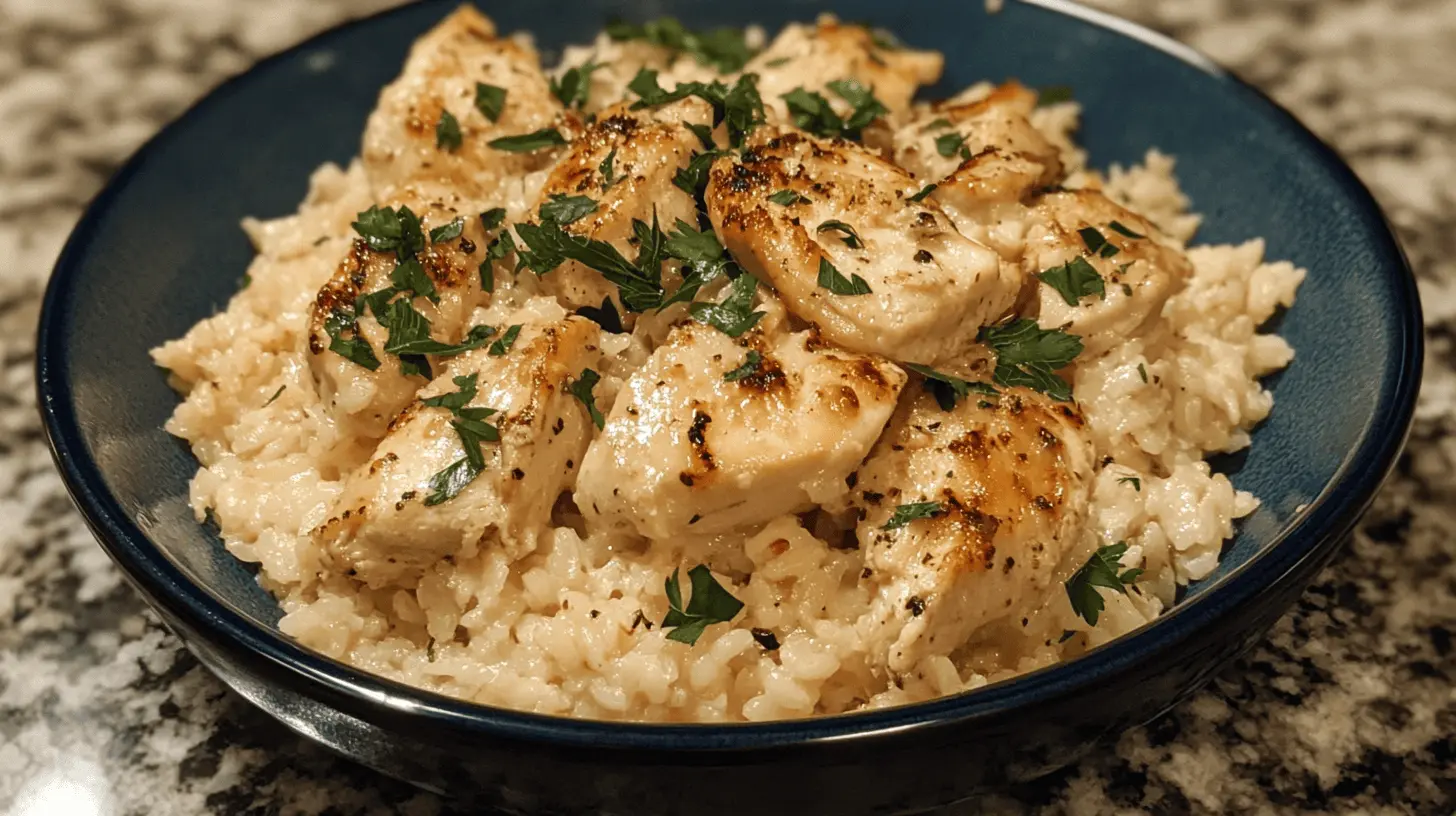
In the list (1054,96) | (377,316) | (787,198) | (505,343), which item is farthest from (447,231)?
(1054,96)

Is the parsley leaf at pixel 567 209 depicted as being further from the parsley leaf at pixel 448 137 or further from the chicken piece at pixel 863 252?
the parsley leaf at pixel 448 137

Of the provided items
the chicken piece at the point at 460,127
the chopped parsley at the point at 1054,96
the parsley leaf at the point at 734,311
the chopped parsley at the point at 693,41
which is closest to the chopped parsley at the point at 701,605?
the parsley leaf at the point at 734,311

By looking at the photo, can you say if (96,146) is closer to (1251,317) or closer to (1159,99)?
(1159,99)

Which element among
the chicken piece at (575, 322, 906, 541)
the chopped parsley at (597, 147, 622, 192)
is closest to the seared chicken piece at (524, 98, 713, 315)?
the chopped parsley at (597, 147, 622, 192)

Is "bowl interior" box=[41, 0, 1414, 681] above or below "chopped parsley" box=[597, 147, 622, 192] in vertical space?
below

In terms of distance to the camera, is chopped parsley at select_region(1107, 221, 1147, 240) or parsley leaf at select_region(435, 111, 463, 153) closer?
chopped parsley at select_region(1107, 221, 1147, 240)

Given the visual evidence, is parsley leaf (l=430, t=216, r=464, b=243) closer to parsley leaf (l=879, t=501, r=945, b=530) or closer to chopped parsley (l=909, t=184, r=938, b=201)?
chopped parsley (l=909, t=184, r=938, b=201)

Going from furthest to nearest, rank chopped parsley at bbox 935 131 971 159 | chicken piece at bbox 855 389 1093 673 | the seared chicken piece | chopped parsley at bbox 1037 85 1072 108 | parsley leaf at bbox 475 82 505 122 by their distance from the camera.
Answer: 1. chopped parsley at bbox 1037 85 1072 108
2. parsley leaf at bbox 475 82 505 122
3. chopped parsley at bbox 935 131 971 159
4. the seared chicken piece
5. chicken piece at bbox 855 389 1093 673
